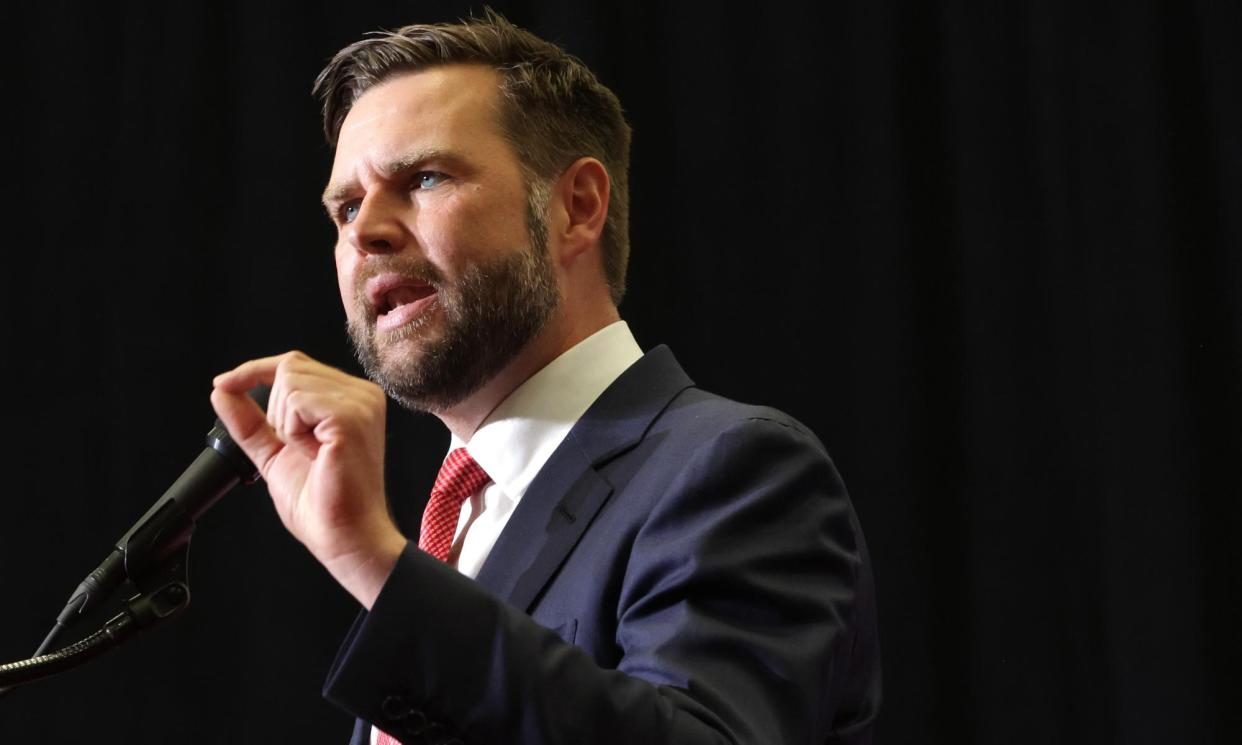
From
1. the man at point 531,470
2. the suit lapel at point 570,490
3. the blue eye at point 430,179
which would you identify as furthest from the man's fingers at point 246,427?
the blue eye at point 430,179

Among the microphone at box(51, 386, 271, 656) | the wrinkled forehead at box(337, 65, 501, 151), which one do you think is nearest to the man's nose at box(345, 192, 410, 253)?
the wrinkled forehead at box(337, 65, 501, 151)

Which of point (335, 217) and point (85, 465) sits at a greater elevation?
point (335, 217)

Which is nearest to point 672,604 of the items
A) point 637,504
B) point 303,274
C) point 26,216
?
point 637,504

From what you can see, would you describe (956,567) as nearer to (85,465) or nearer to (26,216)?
(85,465)

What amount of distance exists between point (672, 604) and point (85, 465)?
1.80 m

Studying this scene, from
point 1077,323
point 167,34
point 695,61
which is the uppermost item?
point 167,34

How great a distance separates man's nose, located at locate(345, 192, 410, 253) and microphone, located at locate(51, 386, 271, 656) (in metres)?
0.32

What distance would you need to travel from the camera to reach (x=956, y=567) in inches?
98.3

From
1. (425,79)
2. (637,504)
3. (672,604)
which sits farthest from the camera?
(425,79)

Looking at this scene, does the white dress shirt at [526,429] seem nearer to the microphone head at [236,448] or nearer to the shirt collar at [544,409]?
the shirt collar at [544,409]

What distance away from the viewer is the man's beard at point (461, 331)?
1.51 meters

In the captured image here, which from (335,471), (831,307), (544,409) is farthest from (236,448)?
(831,307)

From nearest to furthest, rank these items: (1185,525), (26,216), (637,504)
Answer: (637,504), (1185,525), (26,216)

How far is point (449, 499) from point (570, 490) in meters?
0.22
